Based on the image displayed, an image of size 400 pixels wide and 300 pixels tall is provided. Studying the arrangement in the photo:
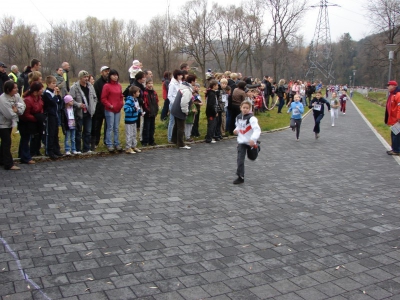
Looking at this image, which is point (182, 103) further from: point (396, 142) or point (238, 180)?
point (396, 142)

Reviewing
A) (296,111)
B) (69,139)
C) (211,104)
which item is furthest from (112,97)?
(296,111)

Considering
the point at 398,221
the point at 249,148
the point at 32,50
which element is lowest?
the point at 398,221

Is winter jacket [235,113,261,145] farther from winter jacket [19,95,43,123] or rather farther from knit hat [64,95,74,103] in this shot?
winter jacket [19,95,43,123]

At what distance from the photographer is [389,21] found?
51.1 metres

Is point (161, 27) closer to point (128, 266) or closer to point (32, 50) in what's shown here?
point (32, 50)

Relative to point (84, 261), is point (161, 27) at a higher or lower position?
higher

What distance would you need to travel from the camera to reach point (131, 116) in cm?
1048

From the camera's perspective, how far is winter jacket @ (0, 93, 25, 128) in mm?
8305

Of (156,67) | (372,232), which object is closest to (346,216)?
(372,232)

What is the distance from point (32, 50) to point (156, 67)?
20.1m

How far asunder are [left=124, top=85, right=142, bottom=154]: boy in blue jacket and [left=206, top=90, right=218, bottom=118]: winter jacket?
2.45 m

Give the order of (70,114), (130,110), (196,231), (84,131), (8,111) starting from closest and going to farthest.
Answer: (196,231) < (8,111) < (70,114) < (84,131) < (130,110)

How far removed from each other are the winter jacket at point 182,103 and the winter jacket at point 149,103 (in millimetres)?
529

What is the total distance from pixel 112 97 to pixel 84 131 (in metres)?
1.12
